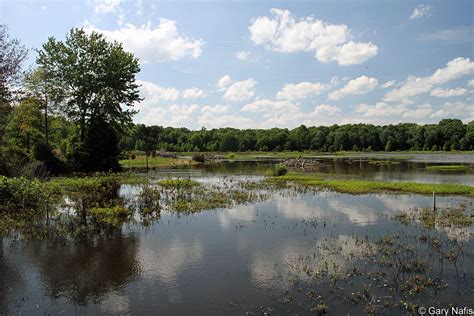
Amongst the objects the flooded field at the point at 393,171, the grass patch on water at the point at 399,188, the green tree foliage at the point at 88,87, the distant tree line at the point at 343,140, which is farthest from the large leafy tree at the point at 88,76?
the distant tree line at the point at 343,140

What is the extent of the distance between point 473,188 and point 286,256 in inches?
988

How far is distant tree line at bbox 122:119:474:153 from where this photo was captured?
14712 cm

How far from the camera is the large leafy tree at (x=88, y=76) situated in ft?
167

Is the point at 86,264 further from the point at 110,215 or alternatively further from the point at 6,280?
the point at 110,215

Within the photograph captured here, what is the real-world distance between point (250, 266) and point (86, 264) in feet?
20.3

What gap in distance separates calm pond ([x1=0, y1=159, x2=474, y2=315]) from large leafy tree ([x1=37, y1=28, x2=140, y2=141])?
3535 centimetres

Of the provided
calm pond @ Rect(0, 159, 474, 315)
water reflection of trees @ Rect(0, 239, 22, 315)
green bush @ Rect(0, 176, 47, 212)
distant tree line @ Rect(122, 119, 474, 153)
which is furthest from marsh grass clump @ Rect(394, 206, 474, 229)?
distant tree line @ Rect(122, 119, 474, 153)

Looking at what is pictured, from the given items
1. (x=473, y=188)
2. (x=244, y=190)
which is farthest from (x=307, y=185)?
(x=473, y=188)

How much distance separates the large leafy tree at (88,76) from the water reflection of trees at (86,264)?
37172 mm

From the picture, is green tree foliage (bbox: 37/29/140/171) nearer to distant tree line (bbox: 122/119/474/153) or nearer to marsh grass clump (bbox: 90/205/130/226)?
marsh grass clump (bbox: 90/205/130/226)

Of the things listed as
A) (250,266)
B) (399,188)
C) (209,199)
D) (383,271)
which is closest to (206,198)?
(209,199)

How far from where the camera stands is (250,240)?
1748 centimetres

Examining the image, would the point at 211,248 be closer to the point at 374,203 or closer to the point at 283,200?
the point at 283,200

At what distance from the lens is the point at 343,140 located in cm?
16800
